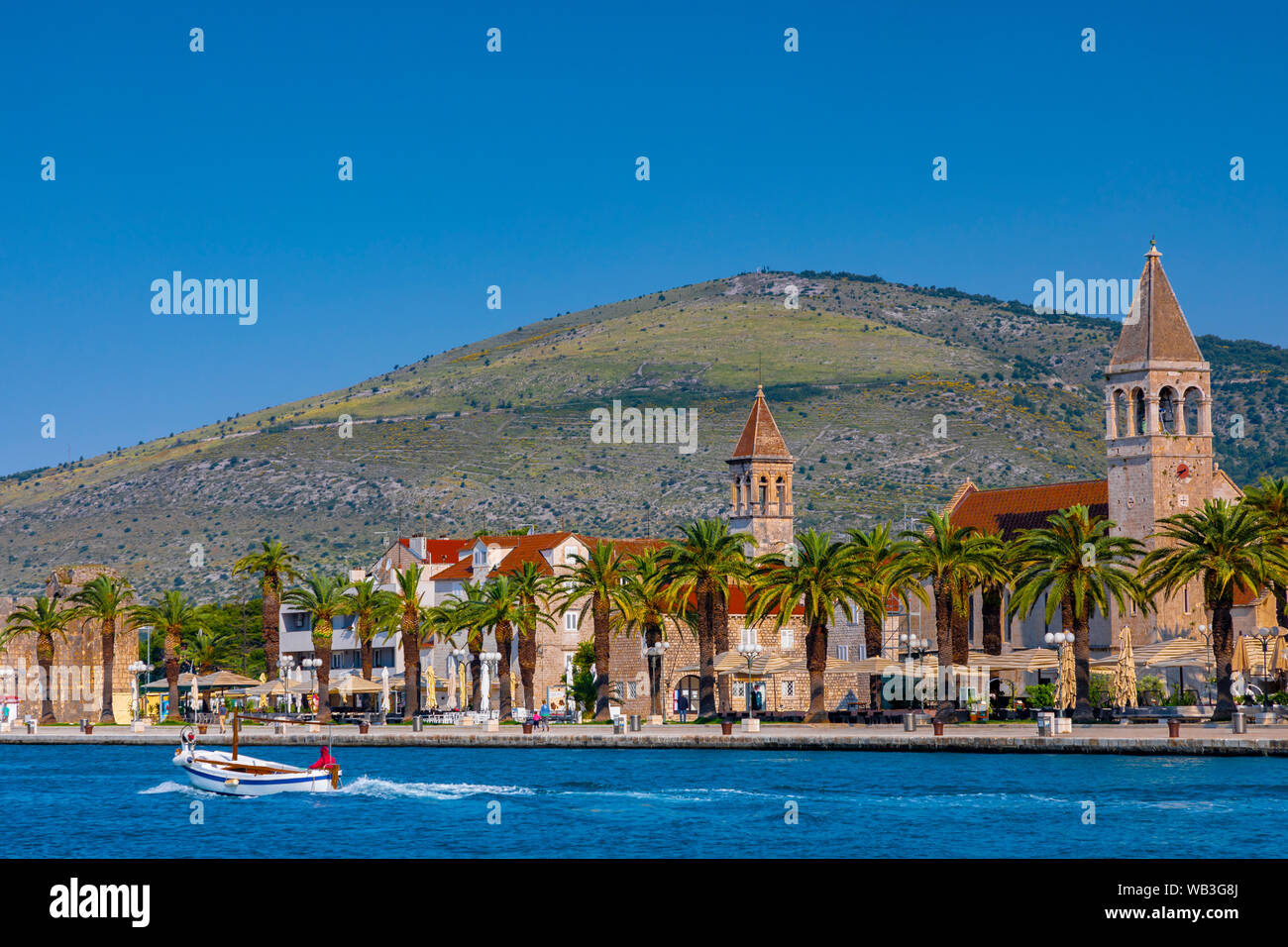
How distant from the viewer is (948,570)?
76188 millimetres

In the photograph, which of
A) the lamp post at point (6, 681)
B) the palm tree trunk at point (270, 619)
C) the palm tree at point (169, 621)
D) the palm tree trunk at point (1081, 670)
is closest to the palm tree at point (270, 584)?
the palm tree trunk at point (270, 619)

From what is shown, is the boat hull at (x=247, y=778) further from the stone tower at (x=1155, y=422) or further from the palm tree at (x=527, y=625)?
the stone tower at (x=1155, y=422)

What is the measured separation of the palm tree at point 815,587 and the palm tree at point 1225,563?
15.2 m

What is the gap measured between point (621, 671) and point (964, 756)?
38.7 m

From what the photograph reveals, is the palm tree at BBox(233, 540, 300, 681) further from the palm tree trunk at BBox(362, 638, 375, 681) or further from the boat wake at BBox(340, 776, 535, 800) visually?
the boat wake at BBox(340, 776, 535, 800)

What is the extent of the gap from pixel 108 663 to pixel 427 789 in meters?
53.1

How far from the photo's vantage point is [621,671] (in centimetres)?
9888

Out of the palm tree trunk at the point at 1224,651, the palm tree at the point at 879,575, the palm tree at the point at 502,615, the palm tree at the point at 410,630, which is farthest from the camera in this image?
the palm tree at the point at 410,630

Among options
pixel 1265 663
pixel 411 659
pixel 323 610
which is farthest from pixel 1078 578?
pixel 323 610

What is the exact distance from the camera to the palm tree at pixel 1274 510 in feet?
228

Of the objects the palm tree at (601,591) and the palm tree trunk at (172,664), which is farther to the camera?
the palm tree trunk at (172,664)
